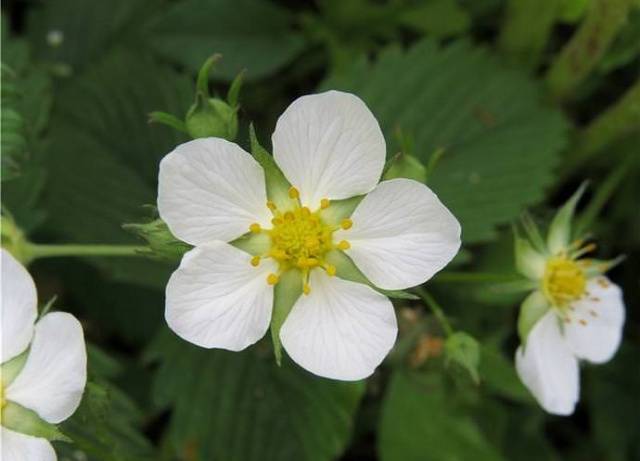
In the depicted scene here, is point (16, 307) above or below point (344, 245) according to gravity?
below

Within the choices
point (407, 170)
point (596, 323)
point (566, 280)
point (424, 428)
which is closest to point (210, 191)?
point (407, 170)

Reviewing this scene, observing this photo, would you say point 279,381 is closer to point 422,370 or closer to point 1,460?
point 422,370

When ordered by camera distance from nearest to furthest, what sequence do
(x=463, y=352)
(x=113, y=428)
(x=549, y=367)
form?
(x=463, y=352), (x=549, y=367), (x=113, y=428)

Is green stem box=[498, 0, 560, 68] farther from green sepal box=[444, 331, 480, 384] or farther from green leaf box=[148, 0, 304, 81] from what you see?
green sepal box=[444, 331, 480, 384]

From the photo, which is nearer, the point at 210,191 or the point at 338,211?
the point at 210,191

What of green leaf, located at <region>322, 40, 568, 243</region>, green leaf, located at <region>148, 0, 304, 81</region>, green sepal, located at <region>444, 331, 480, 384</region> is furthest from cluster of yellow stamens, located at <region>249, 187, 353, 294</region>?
green leaf, located at <region>148, 0, 304, 81</region>

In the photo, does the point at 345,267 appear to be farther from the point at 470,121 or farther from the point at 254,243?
the point at 470,121
